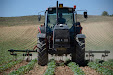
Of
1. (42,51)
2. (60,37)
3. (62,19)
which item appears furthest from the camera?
(62,19)

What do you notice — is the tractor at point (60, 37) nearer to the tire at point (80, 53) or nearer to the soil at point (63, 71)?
the tire at point (80, 53)

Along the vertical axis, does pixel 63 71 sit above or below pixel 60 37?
below

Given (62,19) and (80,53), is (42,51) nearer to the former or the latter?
(80,53)

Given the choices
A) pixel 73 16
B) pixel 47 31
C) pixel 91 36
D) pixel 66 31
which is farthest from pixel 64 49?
pixel 91 36

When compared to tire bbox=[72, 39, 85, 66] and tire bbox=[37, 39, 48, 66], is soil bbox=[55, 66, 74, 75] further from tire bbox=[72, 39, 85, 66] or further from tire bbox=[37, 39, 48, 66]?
tire bbox=[37, 39, 48, 66]

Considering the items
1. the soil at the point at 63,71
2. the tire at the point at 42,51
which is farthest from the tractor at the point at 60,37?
the soil at the point at 63,71

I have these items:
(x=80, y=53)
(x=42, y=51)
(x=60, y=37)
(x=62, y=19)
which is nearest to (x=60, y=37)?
(x=60, y=37)

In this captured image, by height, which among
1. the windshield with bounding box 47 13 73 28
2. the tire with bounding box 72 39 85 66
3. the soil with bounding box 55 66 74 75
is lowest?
the soil with bounding box 55 66 74 75

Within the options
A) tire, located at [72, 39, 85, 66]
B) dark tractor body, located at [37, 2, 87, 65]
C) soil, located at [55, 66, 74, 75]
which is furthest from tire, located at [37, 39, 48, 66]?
tire, located at [72, 39, 85, 66]

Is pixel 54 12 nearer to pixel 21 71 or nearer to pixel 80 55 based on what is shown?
pixel 80 55

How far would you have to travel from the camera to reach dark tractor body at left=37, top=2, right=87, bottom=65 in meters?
8.08

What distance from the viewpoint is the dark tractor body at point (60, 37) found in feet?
26.5

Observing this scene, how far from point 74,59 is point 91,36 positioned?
1900 cm

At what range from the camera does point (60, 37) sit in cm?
802
